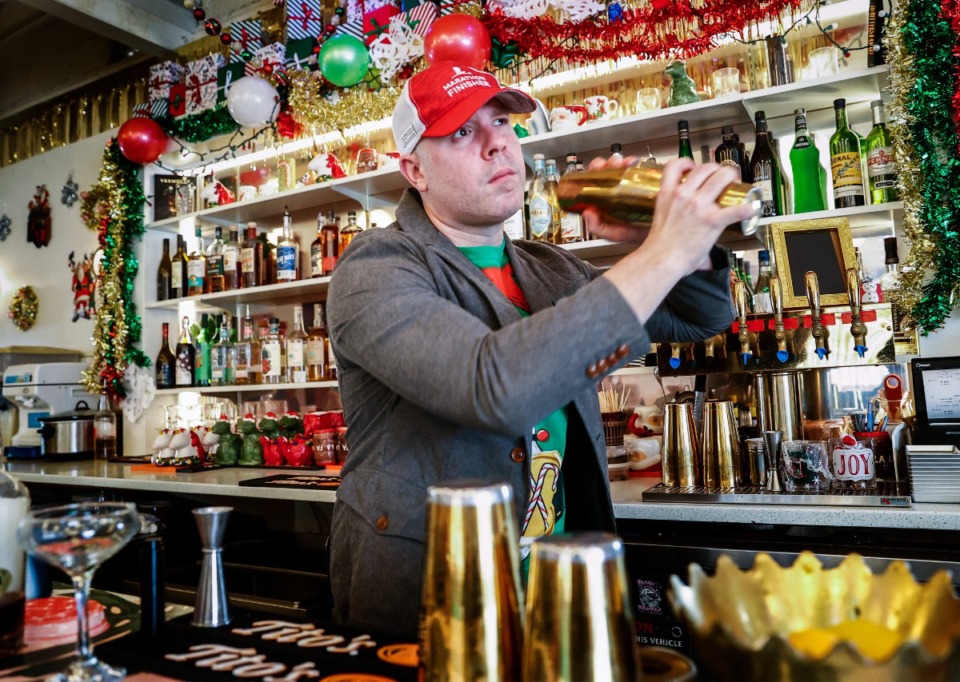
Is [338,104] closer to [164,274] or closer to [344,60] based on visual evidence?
[344,60]

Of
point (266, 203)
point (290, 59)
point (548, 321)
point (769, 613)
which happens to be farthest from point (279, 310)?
point (769, 613)

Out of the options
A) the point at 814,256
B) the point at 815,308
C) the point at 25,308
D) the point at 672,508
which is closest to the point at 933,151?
the point at 814,256

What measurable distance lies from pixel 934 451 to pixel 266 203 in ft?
9.47

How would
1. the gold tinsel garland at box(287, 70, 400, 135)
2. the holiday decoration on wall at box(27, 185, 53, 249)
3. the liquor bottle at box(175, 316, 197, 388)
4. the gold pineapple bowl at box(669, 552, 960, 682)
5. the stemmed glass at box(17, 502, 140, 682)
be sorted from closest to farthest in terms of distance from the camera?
the gold pineapple bowl at box(669, 552, 960, 682)
the stemmed glass at box(17, 502, 140, 682)
the gold tinsel garland at box(287, 70, 400, 135)
the liquor bottle at box(175, 316, 197, 388)
the holiday decoration on wall at box(27, 185, 53, 249)

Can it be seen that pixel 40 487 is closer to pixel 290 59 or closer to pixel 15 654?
pixel 290 59

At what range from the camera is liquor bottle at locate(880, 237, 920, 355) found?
2.21m

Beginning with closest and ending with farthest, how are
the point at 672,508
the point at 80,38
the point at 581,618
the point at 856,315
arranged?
1. the point at 581,618
2. the point at 672,508
3. the point at 856,315
4. the point at 80,38

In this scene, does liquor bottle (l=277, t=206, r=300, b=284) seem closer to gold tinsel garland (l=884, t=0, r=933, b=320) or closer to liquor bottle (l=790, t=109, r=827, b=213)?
liquor bottle (l=790, t=109, r=827, b=213)

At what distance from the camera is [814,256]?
7.52 feet

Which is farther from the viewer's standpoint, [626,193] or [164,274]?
[164,274]

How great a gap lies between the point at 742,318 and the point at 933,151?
70 cm

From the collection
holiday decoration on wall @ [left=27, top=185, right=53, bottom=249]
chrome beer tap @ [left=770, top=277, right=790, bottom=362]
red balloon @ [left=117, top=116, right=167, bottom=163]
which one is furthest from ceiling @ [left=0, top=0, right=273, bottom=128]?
chrome beer tap @ [left=770, top=277, right=790, bottom=362]

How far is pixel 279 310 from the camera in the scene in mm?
3762

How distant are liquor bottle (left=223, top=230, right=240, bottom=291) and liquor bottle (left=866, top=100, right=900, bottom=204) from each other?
2.79 meters
